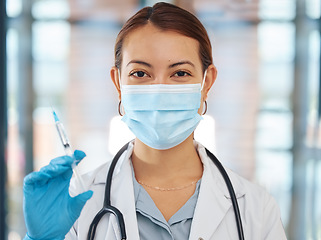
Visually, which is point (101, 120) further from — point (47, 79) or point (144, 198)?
point (144, 198)

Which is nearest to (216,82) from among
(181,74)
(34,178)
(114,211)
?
(181,74)

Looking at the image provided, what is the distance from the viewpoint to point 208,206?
100 centimetres

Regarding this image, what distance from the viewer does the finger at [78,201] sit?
2.74ft

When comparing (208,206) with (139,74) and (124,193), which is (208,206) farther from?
(139,74)

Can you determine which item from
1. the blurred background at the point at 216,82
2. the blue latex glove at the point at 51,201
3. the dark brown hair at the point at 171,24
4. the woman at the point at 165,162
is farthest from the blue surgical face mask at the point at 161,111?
the blurred background at the point at 216,82

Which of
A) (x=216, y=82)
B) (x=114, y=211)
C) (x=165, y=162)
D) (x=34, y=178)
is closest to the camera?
(x=34, y=178)

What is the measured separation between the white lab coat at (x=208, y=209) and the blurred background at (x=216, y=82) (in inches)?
65.9

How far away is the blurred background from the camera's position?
2.75 metres

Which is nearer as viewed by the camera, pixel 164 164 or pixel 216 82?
pixel 164 164

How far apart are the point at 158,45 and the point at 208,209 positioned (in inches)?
18.4

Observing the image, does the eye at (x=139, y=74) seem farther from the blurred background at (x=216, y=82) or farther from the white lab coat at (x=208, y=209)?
the blurred background at (x=216, y=82)

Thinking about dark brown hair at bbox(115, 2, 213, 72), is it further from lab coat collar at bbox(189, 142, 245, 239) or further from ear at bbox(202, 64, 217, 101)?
lab coat collar at bbox(189, 142, 245, 239)

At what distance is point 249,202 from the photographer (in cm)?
103

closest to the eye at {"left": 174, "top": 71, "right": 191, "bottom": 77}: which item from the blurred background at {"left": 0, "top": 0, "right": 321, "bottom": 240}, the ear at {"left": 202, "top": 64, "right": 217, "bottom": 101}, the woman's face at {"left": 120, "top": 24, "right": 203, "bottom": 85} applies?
the woman's face at {"left": 120, "top": 24, "right": 203, "bottom": 85}
